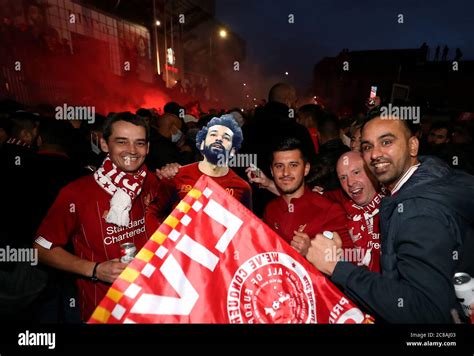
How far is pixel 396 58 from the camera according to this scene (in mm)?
44531

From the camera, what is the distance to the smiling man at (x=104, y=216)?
2.58 metres

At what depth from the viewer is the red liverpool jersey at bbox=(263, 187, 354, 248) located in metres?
2.96

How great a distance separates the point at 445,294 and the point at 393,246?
0.38 metres

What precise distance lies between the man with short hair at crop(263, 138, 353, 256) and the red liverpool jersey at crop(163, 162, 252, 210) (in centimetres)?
34

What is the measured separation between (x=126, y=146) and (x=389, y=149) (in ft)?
6.87

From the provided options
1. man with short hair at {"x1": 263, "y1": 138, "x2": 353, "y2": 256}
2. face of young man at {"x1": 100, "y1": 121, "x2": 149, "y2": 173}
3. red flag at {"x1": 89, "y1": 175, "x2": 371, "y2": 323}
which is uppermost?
face of young man at {"x1": 100, "y1": 121, "x2": 149, "y2": 173}

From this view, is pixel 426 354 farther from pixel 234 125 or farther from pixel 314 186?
pixel 234 125

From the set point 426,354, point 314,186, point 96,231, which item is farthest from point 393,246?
point 96,231

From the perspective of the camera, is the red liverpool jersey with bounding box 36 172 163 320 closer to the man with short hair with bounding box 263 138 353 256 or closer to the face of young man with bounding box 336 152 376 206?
the man with short hair with bounding box 263 138 353 256

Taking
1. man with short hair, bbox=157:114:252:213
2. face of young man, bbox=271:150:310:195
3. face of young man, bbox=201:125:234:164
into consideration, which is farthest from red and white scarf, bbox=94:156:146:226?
face of young man, bbox=271:150:310:195

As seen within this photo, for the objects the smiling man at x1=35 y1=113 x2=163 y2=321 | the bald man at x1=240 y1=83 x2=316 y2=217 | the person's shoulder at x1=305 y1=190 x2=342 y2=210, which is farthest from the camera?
the bald man at x1=240 y1=83 x2=316 y2=217

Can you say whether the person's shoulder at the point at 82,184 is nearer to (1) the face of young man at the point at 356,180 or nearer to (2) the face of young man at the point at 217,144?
(2) the face of young man at the point at 217,144

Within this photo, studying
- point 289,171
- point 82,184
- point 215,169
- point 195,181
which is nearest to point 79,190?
point 82,184

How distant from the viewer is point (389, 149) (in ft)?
7.84
